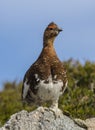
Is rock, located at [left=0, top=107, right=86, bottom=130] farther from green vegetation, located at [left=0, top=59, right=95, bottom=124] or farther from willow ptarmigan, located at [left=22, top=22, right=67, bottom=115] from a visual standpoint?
willow ptarmigan, located at [left=22, top=22, right=67, bottom=115]

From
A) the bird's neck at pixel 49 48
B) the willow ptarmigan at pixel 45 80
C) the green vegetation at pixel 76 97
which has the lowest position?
the green vegetation at pixel 76 97

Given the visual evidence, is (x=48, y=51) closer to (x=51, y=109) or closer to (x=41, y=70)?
(x=41, y=70)

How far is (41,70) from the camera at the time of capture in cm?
1232

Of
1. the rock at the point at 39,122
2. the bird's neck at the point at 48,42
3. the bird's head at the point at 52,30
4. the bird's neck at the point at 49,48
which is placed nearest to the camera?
the rock at the point at 39,122

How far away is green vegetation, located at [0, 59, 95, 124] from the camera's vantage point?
1561 centimetres

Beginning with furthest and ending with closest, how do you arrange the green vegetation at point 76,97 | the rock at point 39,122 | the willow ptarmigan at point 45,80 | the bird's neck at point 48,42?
the green vegetation at point 76,97, the bird's neck at point 48,42, the willow ptarmigan at point 45,80, the rock at point 39,122

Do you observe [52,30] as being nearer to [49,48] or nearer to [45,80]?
[49,48]

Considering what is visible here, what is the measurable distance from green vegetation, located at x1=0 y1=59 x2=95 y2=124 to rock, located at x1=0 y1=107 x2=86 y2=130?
62cm

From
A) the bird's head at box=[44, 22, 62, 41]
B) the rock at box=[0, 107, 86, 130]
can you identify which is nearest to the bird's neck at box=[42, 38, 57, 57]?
the bird's head at box=[44, 22, 62, 41]

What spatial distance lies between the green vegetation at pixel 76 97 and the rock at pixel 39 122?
0.62m

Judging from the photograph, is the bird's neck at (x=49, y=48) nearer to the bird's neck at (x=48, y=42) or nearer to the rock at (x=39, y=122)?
the bird's neck at (x=48, y=42)

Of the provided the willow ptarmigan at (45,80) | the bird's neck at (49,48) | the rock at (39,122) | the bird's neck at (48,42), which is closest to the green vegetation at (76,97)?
the willow ptarmigan at (45,80)

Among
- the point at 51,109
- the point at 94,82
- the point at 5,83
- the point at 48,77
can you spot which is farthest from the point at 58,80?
the point at 5,83

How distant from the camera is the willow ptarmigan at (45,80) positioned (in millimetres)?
12164
